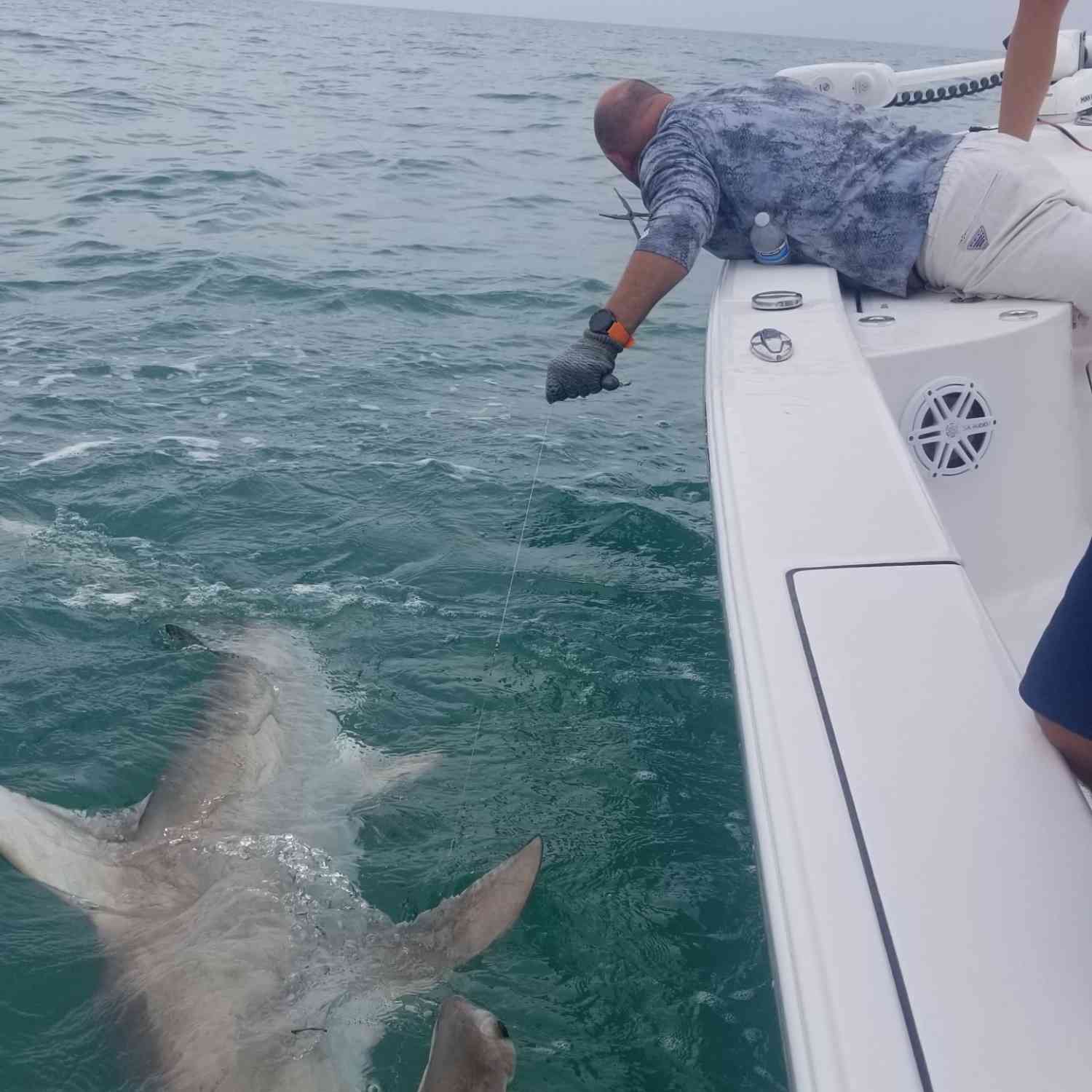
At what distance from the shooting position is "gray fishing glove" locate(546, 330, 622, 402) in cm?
367

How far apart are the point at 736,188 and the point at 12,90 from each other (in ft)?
57.9

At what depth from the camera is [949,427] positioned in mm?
3510

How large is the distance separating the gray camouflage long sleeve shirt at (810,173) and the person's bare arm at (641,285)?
0.82ft

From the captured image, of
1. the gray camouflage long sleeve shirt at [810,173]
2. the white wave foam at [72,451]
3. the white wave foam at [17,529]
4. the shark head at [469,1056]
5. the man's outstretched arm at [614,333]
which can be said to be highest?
the gray camouflage long sleeve shirt at [810,173]

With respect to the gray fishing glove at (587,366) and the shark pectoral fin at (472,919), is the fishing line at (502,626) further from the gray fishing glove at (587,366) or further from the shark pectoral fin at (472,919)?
the gray fishing glove at (587,366)

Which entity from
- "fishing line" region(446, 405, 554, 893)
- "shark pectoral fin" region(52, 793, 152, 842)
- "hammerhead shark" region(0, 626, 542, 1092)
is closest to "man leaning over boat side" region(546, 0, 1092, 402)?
"fishing line" region(446, 405, 554, 893)

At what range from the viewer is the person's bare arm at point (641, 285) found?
12.2ft

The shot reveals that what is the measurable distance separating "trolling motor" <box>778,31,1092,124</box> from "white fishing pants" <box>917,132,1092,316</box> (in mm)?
2829

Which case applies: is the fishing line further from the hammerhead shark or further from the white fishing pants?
the white fishing pants

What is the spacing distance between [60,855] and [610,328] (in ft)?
7.44

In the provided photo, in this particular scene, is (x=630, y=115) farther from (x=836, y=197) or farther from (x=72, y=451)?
(x=72, y=451)

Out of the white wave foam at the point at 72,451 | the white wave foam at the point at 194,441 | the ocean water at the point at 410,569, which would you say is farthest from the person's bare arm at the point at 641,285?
the white wave foam at the point at 72,451

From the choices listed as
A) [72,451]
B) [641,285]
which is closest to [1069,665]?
[641,285]

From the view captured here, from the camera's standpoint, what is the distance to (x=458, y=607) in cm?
486
